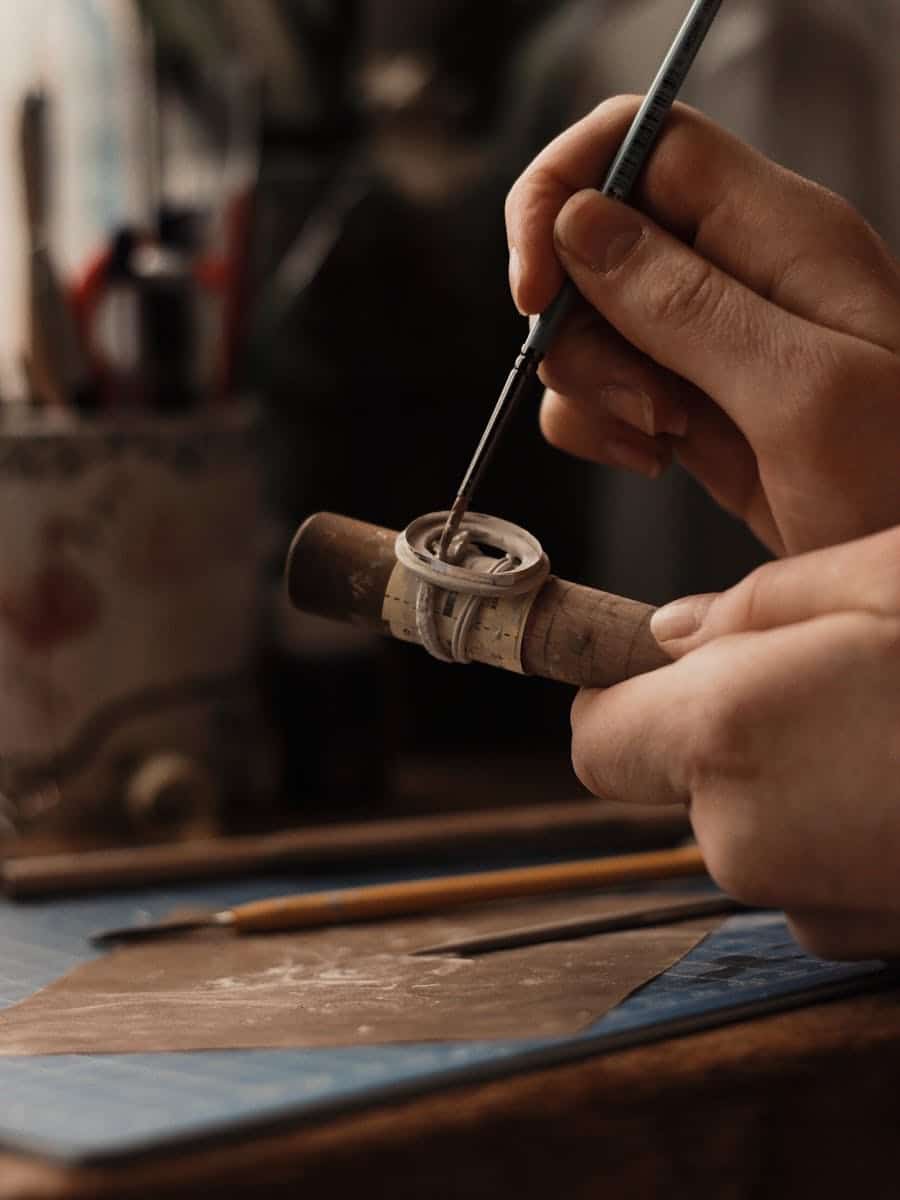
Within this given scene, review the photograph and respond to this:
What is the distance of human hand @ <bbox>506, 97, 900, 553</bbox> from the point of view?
0.55m

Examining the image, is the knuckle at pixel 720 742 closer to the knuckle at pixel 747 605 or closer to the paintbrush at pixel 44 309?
the knuckle at pixel 747 605

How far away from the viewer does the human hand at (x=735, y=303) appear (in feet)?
1.81

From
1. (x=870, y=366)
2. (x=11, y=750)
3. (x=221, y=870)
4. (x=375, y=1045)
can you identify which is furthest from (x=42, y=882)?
(x=870, y=366)

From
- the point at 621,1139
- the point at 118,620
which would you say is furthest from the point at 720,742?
the point at 118,620

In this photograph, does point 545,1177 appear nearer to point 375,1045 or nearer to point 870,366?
point 375,1045

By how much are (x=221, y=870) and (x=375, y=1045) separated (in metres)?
0.33

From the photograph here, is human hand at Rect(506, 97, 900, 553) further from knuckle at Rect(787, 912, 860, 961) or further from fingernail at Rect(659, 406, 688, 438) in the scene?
knuckle at Rect(787, 912, 860, 961)

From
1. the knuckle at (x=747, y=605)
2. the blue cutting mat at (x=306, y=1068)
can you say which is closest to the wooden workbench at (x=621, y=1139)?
the blue cutting mat at (x=306, y=1068)

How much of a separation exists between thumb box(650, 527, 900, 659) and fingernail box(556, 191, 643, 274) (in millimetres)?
125

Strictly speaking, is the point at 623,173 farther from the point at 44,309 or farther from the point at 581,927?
the point at 44,309

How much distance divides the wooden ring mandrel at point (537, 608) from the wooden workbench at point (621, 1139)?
0.43ft

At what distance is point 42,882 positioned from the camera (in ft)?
2.61

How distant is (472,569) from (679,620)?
8 cm

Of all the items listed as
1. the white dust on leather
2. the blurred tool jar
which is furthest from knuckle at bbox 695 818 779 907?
the blurred tool jar
